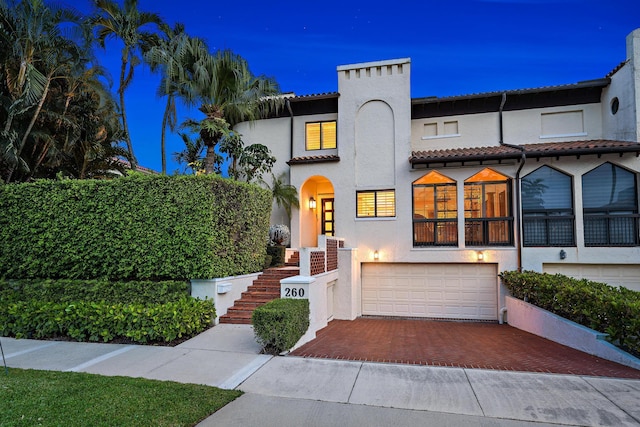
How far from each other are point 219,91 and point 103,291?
7124 millimetres

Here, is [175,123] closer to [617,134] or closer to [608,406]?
[608,406]

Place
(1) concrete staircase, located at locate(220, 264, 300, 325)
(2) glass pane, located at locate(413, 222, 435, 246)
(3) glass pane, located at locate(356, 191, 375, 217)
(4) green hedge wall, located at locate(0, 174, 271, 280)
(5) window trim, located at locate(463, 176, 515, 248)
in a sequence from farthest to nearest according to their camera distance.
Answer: (3) glass pane, located at locate(356, 191, 375, 217) → (2) glass pane, located at locate(413, 222, 435, 246) → (5) window trim, located at locate(463, 176, 515, 248) → (1) concrete staircase, located at locate(220, 264, 300, 325) → (4) green hedge wall, located at locate(0, 174, 271, 280)

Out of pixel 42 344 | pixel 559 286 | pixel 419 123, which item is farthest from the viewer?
pixel 419 123

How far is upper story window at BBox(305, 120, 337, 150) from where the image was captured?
15.1m

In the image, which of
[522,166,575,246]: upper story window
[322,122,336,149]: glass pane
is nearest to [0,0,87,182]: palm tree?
[322,122,336,149]: glass pane

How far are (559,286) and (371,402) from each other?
6.62 metres

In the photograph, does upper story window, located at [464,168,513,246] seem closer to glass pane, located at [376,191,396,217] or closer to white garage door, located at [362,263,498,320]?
white garage door, located at [362,263,498,320]

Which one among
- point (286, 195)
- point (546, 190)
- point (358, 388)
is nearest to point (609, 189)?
point (546, 190)

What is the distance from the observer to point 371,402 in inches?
191

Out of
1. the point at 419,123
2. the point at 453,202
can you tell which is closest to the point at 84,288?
the point at 453,202

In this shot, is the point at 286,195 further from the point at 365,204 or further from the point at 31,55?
the point at 31,55

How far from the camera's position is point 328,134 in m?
15.2

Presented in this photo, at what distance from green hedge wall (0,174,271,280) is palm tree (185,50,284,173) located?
105 inches

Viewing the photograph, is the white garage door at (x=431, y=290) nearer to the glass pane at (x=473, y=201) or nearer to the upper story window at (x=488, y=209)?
the upper story window at (x=488, y=209)
